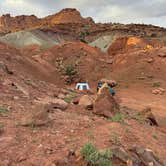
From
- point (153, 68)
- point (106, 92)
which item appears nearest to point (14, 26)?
point (153, 68)

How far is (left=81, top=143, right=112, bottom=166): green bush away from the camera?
5184 millimetres

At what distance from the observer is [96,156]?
5.23 m

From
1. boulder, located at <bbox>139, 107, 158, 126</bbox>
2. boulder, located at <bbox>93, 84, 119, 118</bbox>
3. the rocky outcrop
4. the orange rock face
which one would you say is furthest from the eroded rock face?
boulder, located at <bbox>93, 84, 119, 118</bbox>

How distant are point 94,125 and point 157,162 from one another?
184cm

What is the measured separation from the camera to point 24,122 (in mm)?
6773

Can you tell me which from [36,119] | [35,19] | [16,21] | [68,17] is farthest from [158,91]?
[16,21]

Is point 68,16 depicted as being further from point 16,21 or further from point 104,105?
point 104,105

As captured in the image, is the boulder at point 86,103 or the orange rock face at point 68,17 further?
the orange rock face at point 68,17

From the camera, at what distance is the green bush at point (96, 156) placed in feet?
17.0

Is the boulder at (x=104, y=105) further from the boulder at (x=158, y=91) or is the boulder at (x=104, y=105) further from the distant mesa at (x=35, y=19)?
the distant mesa at (x=35, y=19)

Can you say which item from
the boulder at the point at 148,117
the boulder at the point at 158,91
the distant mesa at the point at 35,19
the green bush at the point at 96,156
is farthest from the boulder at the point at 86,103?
the distant mesa at the point at 35,19

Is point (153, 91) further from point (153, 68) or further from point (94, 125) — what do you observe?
point (94, 125)

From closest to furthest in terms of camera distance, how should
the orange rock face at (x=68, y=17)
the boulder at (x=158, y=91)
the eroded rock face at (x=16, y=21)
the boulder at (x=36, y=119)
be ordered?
the boulder at (x=36, y=119)
the boulder at (x=158, y=91)
the orange rock face at (x=68, y=17)
the eroded rock face at (x=16, y=21)

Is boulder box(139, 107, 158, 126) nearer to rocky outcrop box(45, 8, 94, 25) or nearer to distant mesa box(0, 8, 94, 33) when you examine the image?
distant mesa box(0, 8, 94, 33)
